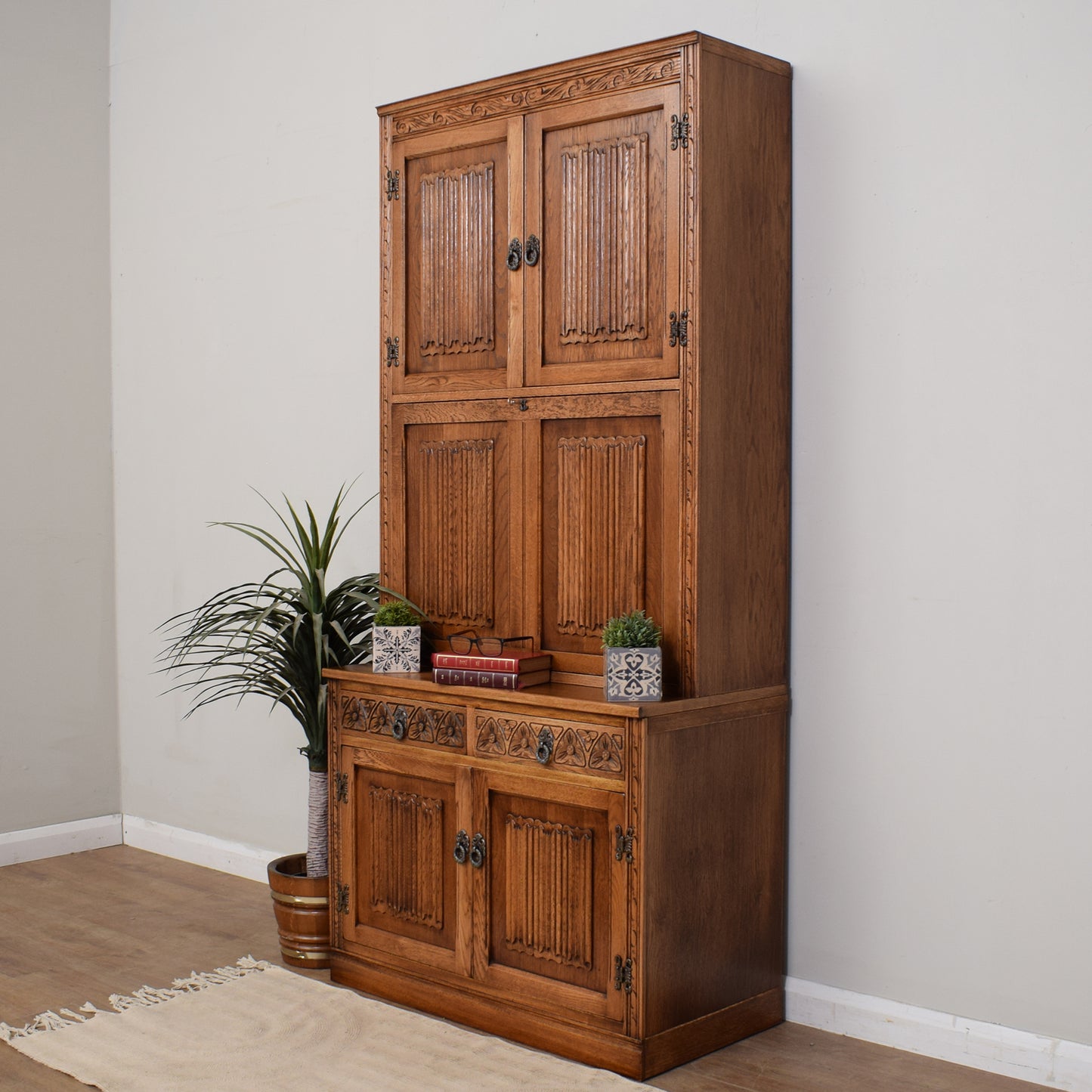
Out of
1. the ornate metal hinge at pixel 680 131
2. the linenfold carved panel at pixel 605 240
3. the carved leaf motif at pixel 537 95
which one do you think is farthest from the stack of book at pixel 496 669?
the carved leaf motif at pixel 537 95

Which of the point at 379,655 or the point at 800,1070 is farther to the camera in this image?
the point at 379,655

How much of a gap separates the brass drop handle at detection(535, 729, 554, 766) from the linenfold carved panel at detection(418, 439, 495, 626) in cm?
45

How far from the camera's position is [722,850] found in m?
3.02

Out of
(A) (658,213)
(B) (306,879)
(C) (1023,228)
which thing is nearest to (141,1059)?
(B) (306,879)

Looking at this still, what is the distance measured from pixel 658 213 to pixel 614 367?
1.20ft

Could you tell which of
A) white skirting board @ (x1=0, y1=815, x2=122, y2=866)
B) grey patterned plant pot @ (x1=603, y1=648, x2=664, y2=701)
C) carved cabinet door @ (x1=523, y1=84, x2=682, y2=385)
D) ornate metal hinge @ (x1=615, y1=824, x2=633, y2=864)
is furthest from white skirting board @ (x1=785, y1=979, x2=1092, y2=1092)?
white skirting board @ (x1=0, y1=815, x2=122, y2=866)

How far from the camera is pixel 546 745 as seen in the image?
2969 mm

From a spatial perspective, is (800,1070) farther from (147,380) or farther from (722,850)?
(147,380)

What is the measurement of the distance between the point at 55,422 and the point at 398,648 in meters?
2.29

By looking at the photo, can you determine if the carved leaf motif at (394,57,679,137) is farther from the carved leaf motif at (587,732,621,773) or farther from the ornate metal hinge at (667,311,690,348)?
the carved leaf motif at (587,732,621,773)

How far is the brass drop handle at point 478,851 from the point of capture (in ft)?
10.2

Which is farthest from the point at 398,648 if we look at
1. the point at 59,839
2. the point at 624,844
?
the point at 59,839

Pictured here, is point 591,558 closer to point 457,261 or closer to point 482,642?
point 482,642

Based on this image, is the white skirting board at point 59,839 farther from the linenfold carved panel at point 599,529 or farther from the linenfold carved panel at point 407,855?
the linenfold carved panel at point 599,529
